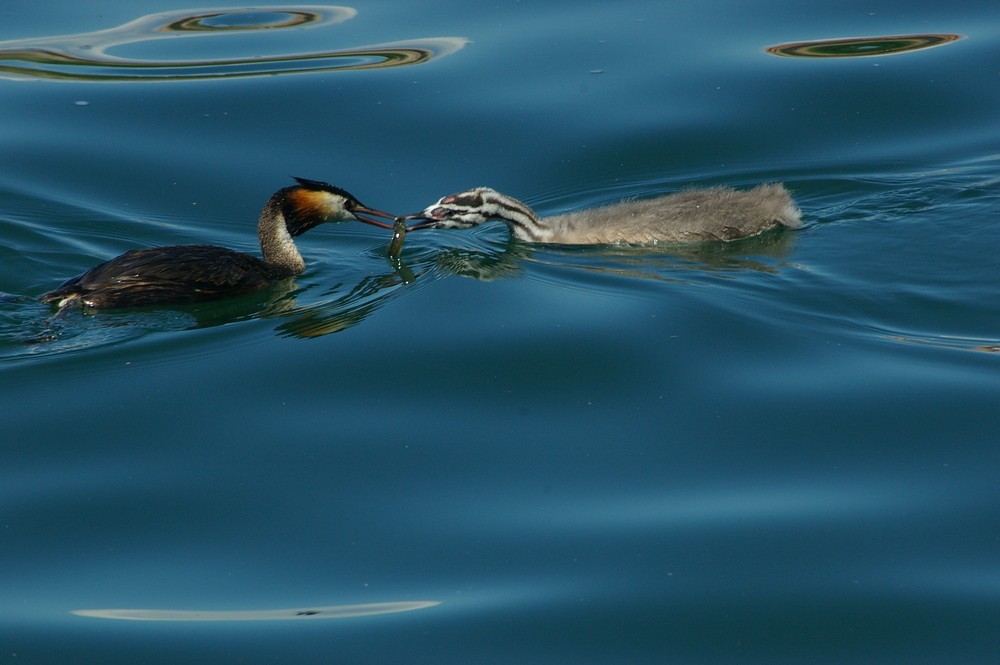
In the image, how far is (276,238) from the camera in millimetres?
8656

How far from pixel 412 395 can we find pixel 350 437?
0.54 metres

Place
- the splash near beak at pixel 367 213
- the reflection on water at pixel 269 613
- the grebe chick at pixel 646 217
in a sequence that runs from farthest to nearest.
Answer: the grebe chick at pixel 646 217, the splash near beak at pixel 367 213, the reflection on water at pixel 269 613

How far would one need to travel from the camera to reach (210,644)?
482 cm

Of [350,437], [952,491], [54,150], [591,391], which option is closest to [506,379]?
[591,391]

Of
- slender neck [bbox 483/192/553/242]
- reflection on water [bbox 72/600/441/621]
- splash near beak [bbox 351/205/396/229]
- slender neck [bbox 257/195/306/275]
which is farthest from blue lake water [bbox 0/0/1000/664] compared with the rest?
splash near beak [bbox 351/205/396/229]

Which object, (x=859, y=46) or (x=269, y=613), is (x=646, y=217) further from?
(x=269, y=613)

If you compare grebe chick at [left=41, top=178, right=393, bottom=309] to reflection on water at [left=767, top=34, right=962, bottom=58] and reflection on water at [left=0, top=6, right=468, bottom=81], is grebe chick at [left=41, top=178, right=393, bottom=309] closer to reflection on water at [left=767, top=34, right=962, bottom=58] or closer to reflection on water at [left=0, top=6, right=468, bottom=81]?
reflection on water at [left=0, top=6, right=468, bottom=81]

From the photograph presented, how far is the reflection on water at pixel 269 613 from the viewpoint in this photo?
16.3 ft

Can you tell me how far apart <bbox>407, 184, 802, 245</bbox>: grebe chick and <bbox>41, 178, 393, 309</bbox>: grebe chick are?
0.54 meters

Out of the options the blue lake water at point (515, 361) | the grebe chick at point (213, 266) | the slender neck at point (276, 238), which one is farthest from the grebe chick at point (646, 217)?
the slender neck at point (276, 238)

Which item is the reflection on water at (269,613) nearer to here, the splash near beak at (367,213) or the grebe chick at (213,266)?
the grebe chick at (213,266)

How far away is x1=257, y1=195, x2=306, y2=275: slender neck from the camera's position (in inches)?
341

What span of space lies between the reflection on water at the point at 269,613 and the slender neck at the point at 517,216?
4494mm

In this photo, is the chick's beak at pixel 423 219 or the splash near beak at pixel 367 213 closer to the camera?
the splash near beak at pixel 367 213
